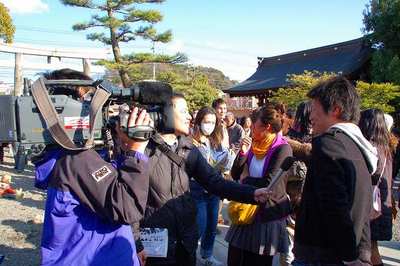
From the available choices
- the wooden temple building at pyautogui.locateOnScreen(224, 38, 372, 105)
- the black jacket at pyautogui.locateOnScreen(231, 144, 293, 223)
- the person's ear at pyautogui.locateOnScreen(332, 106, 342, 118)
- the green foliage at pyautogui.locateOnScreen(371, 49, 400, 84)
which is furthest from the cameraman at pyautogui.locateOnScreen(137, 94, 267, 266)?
the wooden temple building at pyautogui.locateOnScreen(224, 38, 372, 105)

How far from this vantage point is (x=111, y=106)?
1.62 m

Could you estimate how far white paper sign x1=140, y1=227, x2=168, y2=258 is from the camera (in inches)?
92.0

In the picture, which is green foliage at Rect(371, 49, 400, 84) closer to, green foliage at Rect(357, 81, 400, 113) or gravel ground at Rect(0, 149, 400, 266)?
green foliage at Rect(357, 81, 400, 113)

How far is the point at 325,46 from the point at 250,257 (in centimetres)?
2119

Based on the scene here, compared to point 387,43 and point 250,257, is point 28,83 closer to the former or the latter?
point 250,257

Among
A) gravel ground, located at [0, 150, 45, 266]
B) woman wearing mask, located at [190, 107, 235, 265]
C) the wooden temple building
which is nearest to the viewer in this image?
woman wearing mask, located at [190, 107, 235, 265]

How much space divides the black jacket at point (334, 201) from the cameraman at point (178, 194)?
14.2 inches

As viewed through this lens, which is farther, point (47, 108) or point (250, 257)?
point (250, 257)

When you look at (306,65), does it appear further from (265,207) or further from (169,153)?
(169,153)

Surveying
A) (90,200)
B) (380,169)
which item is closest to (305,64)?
(380,169)

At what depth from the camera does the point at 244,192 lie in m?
2.35

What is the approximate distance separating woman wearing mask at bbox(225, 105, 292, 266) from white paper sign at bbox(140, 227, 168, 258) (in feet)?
2.94

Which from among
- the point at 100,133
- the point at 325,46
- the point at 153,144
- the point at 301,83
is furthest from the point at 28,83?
the point at 325,46

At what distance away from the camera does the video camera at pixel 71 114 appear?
139cm
